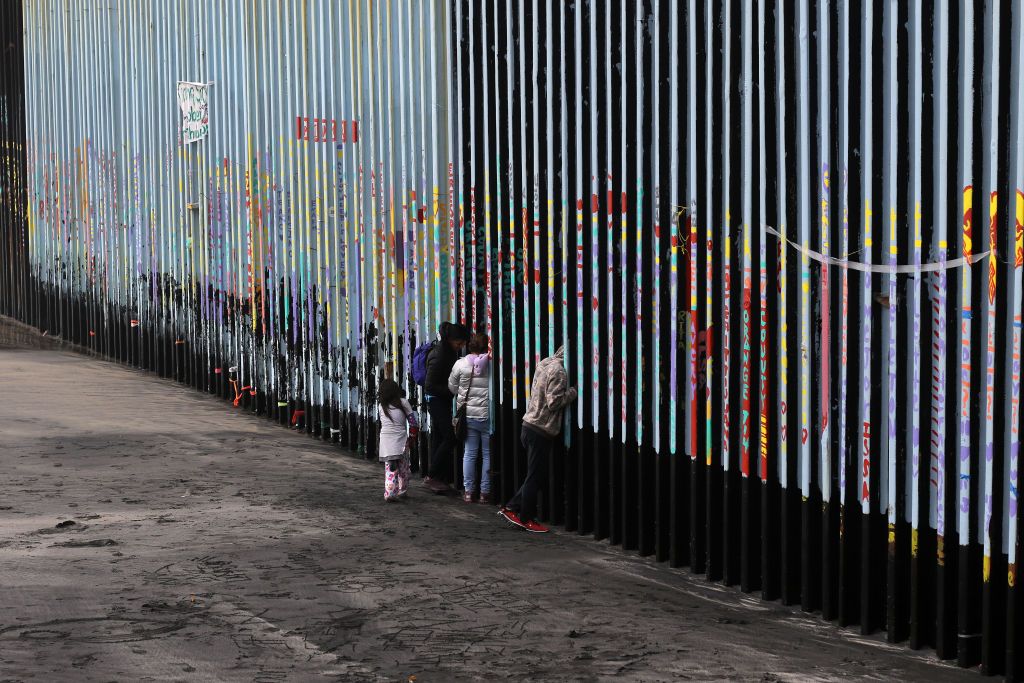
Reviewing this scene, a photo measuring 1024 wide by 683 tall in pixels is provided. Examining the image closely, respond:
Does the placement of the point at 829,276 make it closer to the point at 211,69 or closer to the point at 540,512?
the point at 540,512

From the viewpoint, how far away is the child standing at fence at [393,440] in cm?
1135

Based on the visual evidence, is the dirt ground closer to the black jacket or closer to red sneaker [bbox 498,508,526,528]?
red sneaker [bbox 498,508,526,528]

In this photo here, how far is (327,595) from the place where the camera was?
8.20 meters

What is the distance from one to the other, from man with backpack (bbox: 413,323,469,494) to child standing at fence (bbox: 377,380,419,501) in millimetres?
532

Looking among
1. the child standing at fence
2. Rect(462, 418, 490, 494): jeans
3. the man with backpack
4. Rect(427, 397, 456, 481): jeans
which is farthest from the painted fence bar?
the child standing at fence

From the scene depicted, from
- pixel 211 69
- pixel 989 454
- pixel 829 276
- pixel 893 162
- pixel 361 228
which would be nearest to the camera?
pixel 989 454

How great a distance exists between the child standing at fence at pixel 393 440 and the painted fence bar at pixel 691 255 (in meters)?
0.84

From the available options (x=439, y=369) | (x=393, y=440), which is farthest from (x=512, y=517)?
(x=439, y=369)

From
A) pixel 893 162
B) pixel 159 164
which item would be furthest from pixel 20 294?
pixel 893 162

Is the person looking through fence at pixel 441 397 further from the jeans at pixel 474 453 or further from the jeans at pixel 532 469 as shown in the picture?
the jeans at pixel 532 469

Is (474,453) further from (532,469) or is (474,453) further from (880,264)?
(880,264)

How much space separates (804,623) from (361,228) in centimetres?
719

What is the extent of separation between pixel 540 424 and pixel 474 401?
126 cm

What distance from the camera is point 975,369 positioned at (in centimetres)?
715
